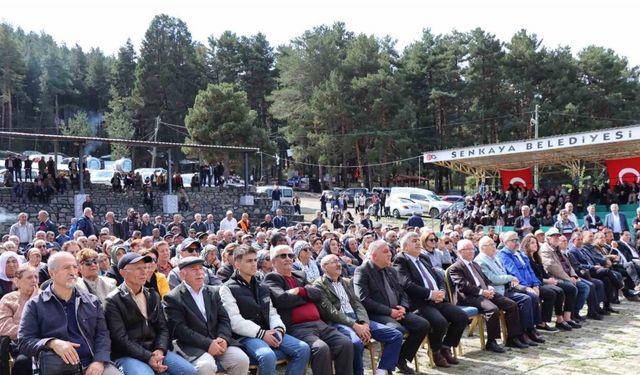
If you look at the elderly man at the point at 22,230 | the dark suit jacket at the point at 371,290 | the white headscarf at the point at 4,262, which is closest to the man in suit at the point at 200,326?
the dark suit jacket at the point at 371,290

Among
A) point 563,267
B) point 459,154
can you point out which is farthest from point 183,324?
point 459,154

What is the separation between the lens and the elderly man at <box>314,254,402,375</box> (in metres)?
5.07

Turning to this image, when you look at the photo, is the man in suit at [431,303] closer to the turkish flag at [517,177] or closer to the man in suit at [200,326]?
the man in suit at [200,326]

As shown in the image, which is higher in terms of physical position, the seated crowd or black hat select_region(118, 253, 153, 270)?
black hat select_region(118, 253, 153, 270)

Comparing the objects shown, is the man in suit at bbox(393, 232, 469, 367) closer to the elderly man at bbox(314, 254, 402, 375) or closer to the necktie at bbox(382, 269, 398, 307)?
the necktie at bbox(382, 269, 398, 307)

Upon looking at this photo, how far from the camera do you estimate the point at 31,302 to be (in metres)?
3.76

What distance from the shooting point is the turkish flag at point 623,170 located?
1831 cm

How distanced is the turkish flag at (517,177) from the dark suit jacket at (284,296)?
17.5m

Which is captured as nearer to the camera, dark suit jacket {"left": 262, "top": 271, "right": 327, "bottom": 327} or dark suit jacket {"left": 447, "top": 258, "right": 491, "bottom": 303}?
dark suit jacket {"left": 262, "top": 271, "right": 327, "bottom": 327}

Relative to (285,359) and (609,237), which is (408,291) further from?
Answer: (609,237)

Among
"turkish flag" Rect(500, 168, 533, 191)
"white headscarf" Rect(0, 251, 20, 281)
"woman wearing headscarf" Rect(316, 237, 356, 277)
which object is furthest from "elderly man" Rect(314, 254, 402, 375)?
"turkish flag" Rect(500, 168, 533, 191)

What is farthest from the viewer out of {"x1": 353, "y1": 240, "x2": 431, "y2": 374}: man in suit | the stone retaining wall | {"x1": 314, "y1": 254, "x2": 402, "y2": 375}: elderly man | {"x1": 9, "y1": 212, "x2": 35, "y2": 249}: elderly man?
the stone retaining wall

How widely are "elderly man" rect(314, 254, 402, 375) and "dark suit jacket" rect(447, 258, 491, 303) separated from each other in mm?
1368

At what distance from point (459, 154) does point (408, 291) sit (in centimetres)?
1507
